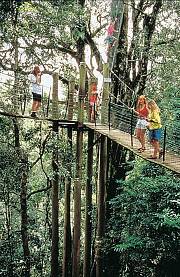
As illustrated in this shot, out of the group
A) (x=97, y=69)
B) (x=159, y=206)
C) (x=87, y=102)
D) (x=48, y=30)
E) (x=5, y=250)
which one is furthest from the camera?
(x=5, y=250)

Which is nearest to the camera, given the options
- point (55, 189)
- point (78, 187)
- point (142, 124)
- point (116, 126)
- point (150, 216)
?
point (142, 124)

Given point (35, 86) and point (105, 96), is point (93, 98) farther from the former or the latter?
point (35, 86)

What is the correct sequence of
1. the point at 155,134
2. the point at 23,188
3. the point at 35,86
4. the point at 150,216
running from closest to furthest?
the point at 155,134 < the point at 150,216 < the point at 35,86 < the point at 23,188

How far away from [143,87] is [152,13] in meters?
1.64

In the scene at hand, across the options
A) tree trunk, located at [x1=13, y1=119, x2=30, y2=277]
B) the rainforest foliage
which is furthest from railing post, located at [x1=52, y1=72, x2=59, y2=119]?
tree trunk, located at [x1=13, y1=119, x2=30, y2=277]

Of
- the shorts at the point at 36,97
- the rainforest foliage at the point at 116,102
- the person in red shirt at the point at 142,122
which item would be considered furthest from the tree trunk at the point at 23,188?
the person in red shirt at the point at 142,122

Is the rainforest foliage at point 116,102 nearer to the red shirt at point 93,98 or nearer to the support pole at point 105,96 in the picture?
the support pole at point 105,96

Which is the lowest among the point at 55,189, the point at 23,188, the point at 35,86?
the point at 23,188

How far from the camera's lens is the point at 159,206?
7262mm

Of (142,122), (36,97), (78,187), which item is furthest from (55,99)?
(142,122)

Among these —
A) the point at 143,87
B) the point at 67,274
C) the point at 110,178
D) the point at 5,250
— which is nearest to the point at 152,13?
the point at 143,87

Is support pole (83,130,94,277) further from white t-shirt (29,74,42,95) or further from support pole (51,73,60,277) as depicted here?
white t-shirt (29,74,42,95)

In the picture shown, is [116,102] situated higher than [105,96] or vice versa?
[105,96]

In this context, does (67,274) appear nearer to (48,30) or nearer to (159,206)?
(159,206)
